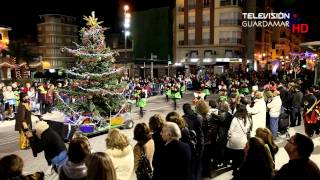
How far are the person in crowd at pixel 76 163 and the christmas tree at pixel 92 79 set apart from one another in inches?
343

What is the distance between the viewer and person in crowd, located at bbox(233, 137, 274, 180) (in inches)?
191

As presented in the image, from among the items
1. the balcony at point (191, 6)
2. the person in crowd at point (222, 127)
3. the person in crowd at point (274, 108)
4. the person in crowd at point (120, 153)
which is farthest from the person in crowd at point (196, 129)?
the balcony at point (191, 6)

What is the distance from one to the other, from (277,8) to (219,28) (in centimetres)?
2691

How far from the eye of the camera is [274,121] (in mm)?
11266

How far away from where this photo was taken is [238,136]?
7523 mm

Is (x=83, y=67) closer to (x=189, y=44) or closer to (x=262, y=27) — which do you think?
(x=189, y=44)

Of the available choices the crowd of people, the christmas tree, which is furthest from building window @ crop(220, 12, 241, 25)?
the crowd of people

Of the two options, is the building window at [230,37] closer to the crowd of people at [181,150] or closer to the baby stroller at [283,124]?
the baby stroller at [283,124]

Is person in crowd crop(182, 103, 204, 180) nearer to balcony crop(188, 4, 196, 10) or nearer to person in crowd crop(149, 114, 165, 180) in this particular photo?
person in crowd crop(149, 114, 165, 180)

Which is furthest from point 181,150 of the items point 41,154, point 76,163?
point 41,154

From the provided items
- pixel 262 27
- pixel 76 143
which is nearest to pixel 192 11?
pixel 262 27

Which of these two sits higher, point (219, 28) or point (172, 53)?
point (219, 28)

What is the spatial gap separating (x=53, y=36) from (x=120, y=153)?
7639 cm

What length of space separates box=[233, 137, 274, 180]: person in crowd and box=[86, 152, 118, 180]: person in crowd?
192 centimetres
